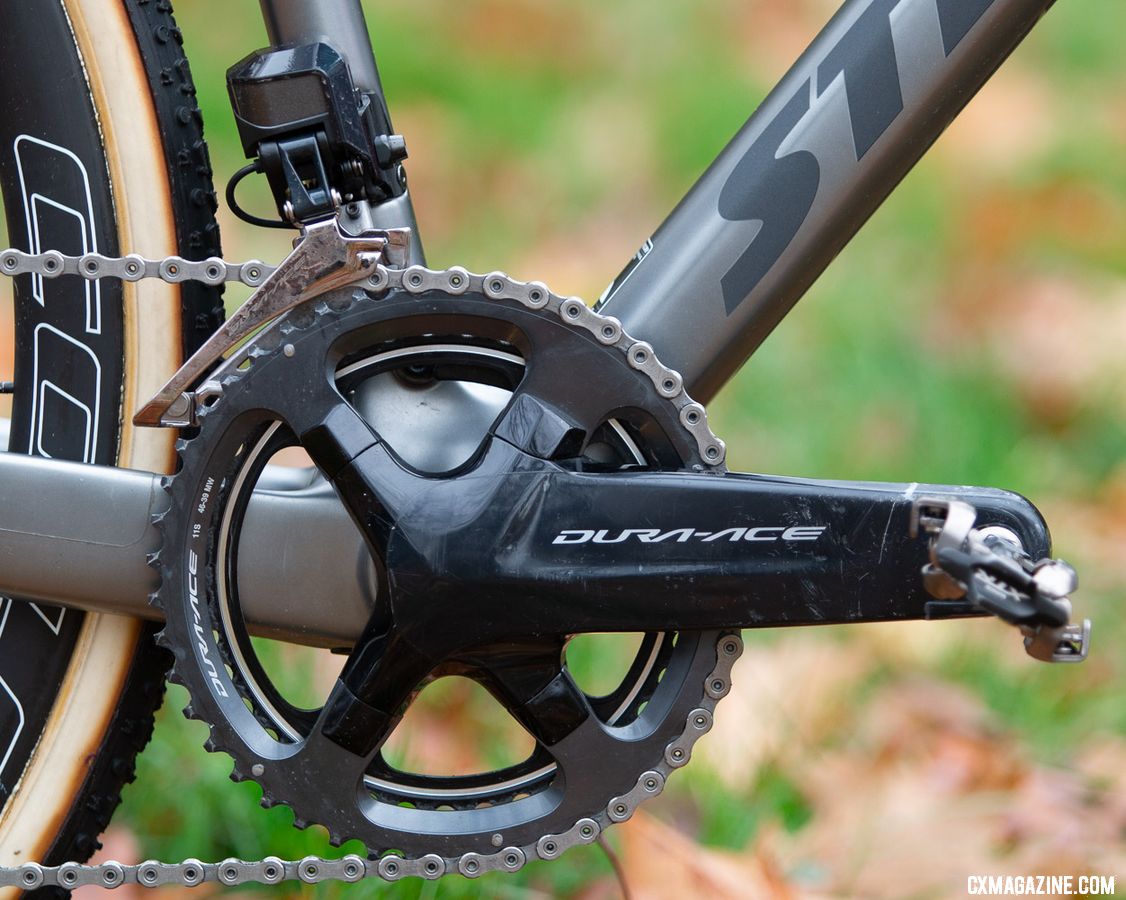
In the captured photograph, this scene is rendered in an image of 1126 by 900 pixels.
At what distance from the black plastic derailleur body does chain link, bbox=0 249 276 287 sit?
0.25 ft

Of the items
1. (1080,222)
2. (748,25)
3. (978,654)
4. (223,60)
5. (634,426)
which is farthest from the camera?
(748,25)

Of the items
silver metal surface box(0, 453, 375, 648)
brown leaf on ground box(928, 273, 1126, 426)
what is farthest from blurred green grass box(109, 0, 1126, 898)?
silver metal surface box(0, 453, 375, 648)

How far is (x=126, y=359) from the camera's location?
40.7 inches

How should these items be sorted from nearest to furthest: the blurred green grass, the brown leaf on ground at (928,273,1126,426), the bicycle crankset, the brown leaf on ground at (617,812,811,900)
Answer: the bicycle crankset
the brown leaf on ground at (617,812,811,900)
the blurred green grass
the brown leaf on ground at (928,273,1126,426)

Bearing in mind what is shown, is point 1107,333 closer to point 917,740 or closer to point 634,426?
point 917,740

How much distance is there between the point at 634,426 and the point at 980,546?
262 millimetres

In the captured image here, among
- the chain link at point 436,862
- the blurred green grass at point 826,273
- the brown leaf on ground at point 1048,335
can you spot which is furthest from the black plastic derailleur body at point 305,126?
the brown leaf on ground at point 1048,335

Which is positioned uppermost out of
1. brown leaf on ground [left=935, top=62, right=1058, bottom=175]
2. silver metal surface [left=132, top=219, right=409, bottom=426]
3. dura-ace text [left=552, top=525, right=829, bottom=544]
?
brown leaf on ground [left=935, top=62, right=1058, bottom=175]

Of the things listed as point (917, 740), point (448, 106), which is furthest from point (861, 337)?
point (448, 106)

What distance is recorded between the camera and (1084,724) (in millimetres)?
1610

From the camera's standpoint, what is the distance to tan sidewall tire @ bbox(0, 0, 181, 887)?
39.8 inches

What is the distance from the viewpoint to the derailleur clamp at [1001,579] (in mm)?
842

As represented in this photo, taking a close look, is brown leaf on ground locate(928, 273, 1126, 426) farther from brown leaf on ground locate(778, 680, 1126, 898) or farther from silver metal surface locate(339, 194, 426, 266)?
silver metal surface locate(339, 194, 426, 266)

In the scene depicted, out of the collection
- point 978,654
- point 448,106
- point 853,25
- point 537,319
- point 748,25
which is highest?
point 748,25
